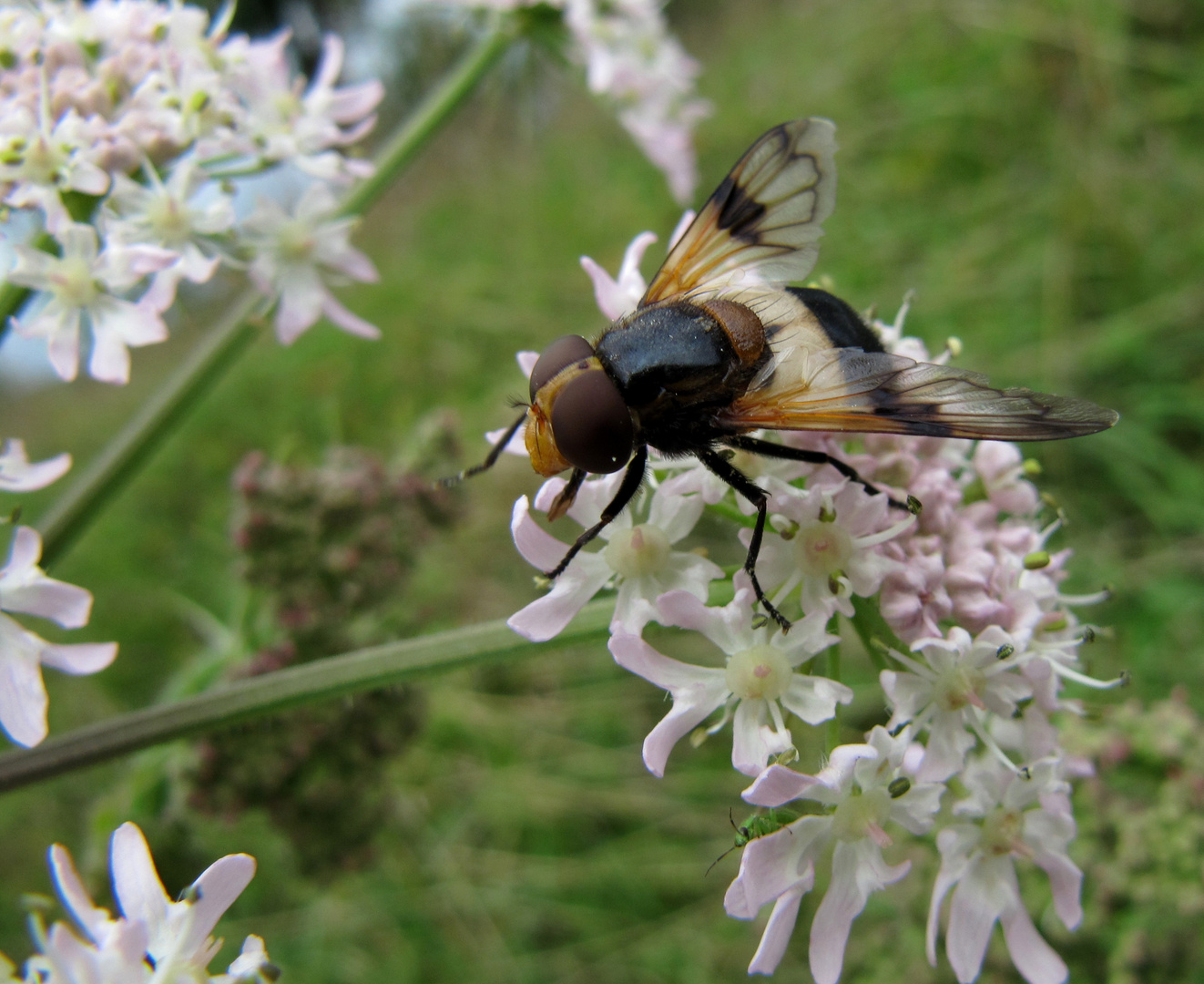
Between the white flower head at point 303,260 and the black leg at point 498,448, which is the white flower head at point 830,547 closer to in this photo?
the black leg at point 498,448

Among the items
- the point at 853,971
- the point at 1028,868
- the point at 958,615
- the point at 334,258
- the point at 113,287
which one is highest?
the point at 113,287

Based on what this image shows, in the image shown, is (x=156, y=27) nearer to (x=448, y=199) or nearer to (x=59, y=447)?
(x=59, y=447)

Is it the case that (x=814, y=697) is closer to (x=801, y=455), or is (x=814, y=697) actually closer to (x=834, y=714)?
(x=834, y=714)

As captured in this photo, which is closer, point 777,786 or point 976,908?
point 777,786

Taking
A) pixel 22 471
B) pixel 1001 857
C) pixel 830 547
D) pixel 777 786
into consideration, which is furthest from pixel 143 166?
pixel 1001 857

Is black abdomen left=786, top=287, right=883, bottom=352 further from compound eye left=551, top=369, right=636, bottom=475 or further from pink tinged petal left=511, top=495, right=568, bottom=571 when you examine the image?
pink tinged petal left=511, top=495, right=568, bottom=571

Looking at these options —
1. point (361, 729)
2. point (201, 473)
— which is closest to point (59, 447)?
point (201, 473)
